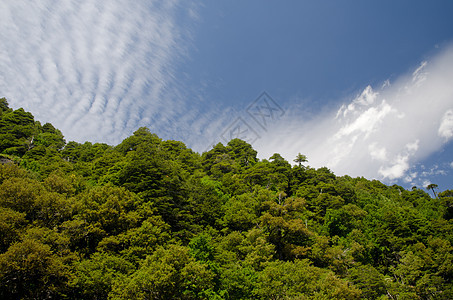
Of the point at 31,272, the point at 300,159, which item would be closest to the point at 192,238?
the point at 31,272

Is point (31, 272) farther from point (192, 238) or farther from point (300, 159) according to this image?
point (300, 159)

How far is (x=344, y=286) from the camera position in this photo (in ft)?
58.1

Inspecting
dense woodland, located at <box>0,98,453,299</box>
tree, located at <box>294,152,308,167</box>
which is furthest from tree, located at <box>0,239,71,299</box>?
tree, located at <box>294,152,308,167</box>

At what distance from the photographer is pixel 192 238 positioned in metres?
21.4

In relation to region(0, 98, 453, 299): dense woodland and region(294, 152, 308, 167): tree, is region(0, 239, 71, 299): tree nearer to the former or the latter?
region(0, 98, 453, 299): dense woodland

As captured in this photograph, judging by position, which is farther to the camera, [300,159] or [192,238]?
[300,159]

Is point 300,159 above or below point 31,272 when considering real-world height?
above

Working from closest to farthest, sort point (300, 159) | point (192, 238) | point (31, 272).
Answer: point (31, 272), point (192, 238), point (300, 159)

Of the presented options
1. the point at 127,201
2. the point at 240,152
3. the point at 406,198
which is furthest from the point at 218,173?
the point at 406,198

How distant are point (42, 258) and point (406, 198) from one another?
68641 mm

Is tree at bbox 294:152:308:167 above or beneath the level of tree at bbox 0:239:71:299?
above

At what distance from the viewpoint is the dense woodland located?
1528 centimetres

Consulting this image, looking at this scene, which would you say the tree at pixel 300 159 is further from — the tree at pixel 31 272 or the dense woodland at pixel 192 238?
the tree at pixel 31 272

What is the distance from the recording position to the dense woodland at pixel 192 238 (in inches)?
602
